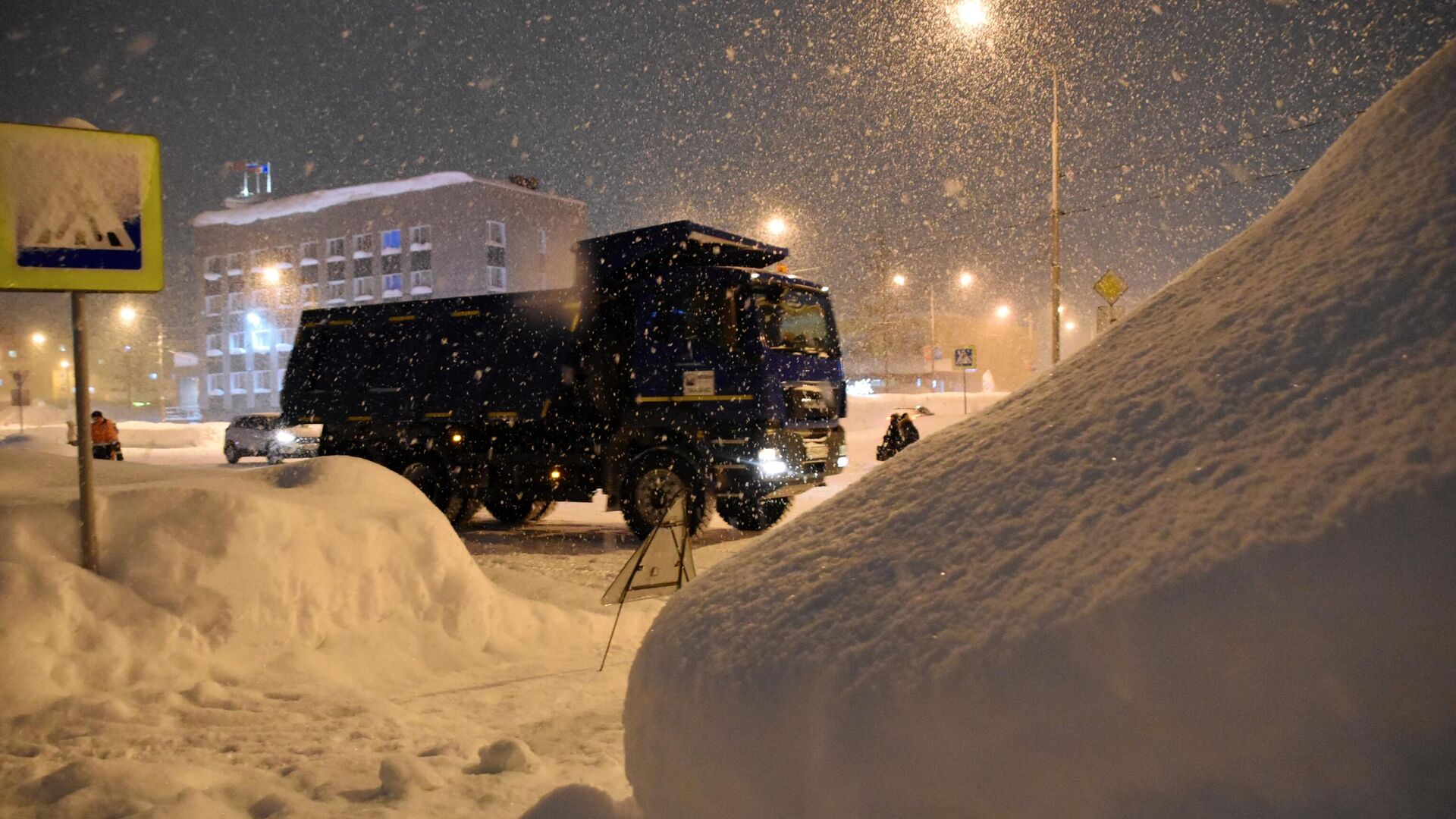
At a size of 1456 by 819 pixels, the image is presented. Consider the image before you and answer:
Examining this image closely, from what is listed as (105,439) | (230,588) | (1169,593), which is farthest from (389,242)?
(1169,593)

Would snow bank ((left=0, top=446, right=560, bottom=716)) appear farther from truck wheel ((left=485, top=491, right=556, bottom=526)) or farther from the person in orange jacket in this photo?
the person in orange jacket

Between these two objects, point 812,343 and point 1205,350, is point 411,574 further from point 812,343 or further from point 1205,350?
point 812,343

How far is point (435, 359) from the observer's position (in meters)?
13.0

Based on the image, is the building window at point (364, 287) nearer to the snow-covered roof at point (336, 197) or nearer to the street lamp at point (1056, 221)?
the snow-covered roof at point (336, 197)

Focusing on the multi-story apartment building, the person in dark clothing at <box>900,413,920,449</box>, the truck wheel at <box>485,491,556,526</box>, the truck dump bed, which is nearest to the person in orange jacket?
the truck dump bed

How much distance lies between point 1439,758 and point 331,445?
549 inches

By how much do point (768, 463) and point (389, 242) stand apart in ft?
173

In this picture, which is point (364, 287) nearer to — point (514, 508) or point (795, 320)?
point (514, 508)

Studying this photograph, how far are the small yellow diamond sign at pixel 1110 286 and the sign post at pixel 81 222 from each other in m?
17.3

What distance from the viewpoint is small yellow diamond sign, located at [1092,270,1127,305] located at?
19.2 meters

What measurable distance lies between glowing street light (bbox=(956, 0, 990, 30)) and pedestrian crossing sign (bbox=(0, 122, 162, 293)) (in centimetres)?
1482

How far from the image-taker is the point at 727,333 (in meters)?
11.2

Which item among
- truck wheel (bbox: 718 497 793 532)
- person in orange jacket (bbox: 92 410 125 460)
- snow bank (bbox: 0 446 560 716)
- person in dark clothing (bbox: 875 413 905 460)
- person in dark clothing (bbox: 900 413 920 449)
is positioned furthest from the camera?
person in dark clothing (bbox: 900 413 920 449)

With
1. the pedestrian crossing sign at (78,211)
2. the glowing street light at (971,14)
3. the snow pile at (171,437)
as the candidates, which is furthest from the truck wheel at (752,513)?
the snow pile at (171,437)
